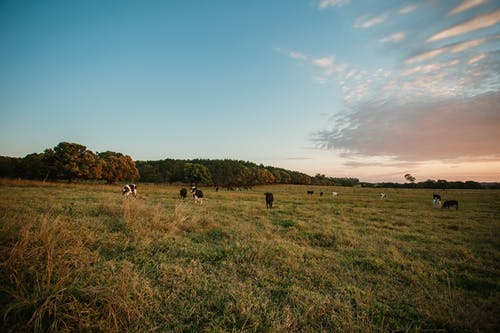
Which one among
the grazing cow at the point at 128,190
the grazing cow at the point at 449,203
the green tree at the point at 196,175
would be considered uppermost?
the green tree at the point at 196,175

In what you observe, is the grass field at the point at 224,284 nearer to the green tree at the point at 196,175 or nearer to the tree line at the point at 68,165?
the tree line at the point at 68,165

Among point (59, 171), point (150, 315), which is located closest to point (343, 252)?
point (150, 315)

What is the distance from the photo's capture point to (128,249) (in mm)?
6168

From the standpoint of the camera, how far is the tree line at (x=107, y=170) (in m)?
42.4

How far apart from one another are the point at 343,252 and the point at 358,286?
2.63 meters

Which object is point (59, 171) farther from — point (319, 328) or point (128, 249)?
point (319, 328)

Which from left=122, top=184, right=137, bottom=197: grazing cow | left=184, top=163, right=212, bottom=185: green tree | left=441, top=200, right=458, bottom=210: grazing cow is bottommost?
left=441, top=200, right=458, bottom=210: grazing cow

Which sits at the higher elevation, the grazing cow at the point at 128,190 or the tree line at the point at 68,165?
the tree line at the point at 68,165

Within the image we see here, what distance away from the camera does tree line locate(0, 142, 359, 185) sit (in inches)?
1671

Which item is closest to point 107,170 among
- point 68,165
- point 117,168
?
point 117,168

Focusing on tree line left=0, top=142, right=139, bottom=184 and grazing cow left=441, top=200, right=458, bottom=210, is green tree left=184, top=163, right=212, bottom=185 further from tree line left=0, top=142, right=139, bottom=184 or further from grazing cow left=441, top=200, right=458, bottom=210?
grazing cow left=441, top=200, right=458, bottom=210

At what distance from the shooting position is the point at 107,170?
5441 cm

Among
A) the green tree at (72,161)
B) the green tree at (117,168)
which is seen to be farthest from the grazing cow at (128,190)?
the green tree at (117,168)

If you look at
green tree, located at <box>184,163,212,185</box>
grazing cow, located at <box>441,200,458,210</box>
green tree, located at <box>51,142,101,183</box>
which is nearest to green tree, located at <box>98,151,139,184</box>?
green tree, located at <box>51,142,101,183</box>
